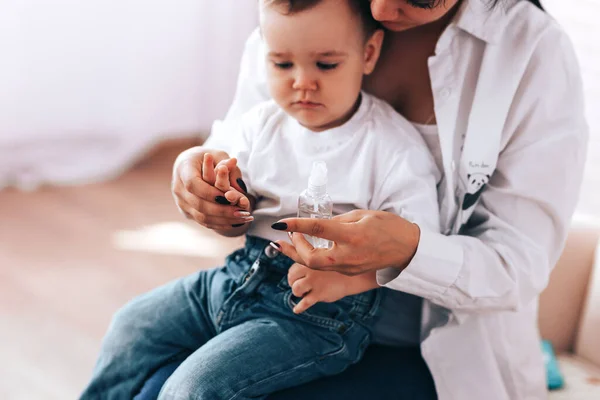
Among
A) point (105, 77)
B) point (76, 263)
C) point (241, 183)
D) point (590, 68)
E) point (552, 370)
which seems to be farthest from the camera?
point (105, 77)

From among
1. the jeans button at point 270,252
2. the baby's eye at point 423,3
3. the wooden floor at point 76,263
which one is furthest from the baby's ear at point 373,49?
the wooden floor at point 76,263

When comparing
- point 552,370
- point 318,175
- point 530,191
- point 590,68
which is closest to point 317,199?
point 318,175

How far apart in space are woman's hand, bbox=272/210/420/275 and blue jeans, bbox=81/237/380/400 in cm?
19

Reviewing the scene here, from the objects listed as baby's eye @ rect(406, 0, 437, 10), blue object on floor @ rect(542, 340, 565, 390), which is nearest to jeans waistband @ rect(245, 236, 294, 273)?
baby's eye @ rect(406, 0, 437, 10)

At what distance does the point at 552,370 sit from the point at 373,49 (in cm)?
77

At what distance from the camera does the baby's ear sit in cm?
124

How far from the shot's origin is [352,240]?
1.01m

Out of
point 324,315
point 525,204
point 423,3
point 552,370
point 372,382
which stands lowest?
point 552,370

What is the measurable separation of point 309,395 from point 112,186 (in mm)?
1874

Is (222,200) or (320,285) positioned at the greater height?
A: (222,200)

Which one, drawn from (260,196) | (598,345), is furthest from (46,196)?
(598,345)

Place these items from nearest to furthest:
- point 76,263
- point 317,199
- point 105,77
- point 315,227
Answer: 1. point 315,227
2. point 317,199
3. point 76,263
4. point 105,77

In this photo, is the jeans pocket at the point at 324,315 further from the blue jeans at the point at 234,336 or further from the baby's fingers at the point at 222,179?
the baby's fingers at the point at 222,179

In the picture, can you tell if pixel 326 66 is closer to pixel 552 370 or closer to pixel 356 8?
pixel 356 8
